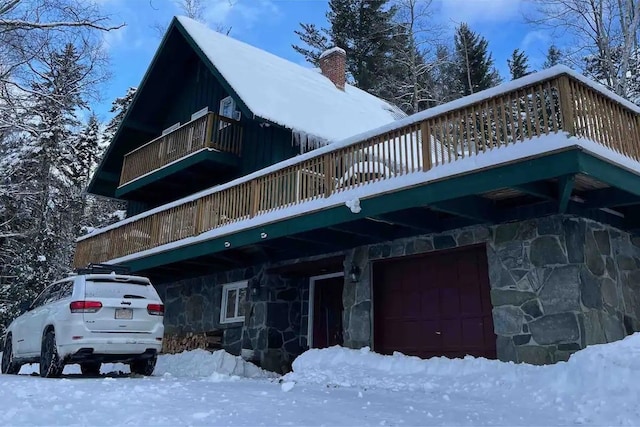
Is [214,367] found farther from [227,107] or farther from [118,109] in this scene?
[118,109]

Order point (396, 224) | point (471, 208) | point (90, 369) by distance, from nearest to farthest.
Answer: point (471, 208) < point (396, 224) < point (90, 369)

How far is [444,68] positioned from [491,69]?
394cm

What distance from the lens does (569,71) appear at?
6.87 m

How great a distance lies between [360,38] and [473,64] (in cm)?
696

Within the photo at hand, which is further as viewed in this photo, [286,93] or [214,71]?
[286,93]

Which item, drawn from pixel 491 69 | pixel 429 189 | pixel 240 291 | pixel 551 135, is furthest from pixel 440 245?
pixel 491 69

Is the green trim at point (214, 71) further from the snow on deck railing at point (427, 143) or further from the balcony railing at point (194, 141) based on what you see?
the snow on deck railing at point (427, 143)

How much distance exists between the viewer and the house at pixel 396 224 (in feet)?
24.6

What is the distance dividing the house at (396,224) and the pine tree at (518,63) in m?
19.6

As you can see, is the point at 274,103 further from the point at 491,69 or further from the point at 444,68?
the point at 491,69

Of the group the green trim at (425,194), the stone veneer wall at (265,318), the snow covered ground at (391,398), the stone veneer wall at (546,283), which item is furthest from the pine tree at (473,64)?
the snow covered ground at (391,398)

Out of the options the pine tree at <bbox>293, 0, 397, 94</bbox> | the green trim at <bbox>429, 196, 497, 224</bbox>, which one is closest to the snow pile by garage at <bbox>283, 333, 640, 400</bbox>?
the green trim at <bbox>429, 196, 497, 224</bbox>

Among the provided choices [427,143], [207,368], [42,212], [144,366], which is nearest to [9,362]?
[144,366]

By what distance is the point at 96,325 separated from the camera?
8656 mm
